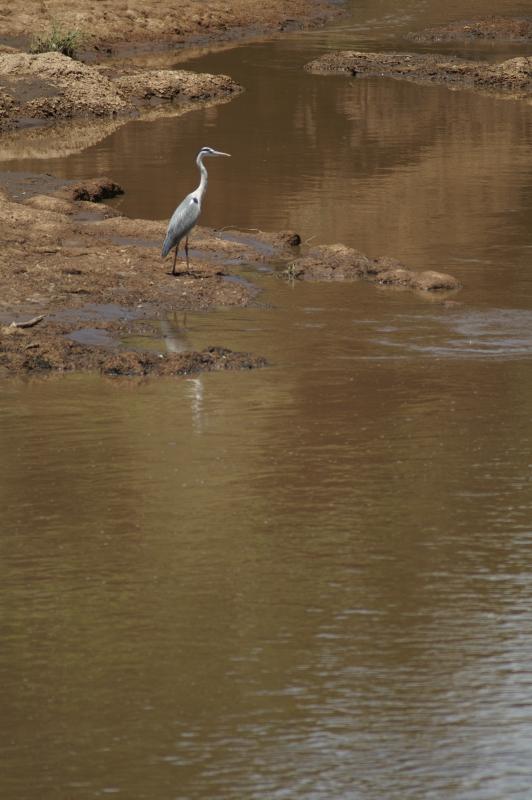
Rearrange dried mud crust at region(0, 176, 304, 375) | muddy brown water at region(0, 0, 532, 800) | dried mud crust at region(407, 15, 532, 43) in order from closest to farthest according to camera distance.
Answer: muddy brown water at region(0, 0, 532, 800) → dried mud crust at region(0, 176, 304, 375) → dried mud crust at region(407, 15, 532, 43)

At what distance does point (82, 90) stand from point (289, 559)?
23263 millimetres

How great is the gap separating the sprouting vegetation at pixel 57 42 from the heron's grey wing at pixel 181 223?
17437mm

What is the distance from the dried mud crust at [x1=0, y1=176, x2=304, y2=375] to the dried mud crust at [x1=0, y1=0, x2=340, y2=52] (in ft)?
60.9

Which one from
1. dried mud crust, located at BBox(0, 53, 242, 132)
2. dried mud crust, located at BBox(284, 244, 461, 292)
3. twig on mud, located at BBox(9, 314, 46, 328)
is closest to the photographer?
twig on mud, located at BBox(9, 314, 46, 328)

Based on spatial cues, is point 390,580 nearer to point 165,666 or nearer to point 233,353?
point 165,666

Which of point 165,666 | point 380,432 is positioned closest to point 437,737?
point 165,666

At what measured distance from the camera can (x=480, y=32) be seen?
4319 cm

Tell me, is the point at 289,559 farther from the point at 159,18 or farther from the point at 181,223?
the point at 159,18

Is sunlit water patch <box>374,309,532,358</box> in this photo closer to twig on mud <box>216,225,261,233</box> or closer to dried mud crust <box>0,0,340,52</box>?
twig on mud <box>216,225,261,233</box>

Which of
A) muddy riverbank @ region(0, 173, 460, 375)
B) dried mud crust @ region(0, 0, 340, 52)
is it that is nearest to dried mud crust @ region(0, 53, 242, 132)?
dried mud crust @ region(0, 0, 340, 52)

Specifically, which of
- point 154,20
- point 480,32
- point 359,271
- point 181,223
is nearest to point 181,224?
point 181,223

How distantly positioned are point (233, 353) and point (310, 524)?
13.9 feet

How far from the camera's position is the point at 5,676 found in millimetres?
8180

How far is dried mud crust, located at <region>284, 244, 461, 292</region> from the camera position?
680 inches
